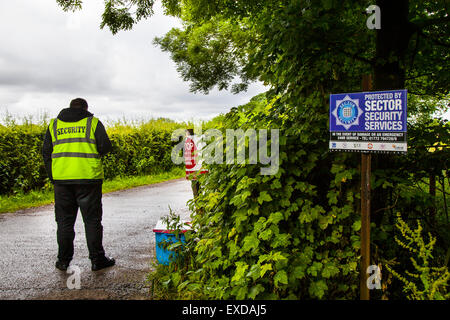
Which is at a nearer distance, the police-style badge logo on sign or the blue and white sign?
the blue and white sign

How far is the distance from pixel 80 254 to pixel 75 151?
1589 mm

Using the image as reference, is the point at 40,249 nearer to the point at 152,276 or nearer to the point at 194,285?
the point at 152,276

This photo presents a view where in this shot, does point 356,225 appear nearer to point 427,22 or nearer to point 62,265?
point 427,22

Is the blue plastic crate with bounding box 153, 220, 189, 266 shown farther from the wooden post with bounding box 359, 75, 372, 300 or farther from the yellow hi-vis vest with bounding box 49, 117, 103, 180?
the wooden post with bounding box 359, 75, 372, 300

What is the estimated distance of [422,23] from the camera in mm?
3205

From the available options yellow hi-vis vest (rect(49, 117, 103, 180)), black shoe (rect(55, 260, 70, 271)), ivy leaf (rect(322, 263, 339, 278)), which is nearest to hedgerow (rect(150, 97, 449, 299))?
ivy leaf (rect(322, 263, 339, 278))

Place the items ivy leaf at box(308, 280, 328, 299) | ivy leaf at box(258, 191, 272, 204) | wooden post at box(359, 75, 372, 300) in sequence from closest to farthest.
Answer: wooden post at box(359, 75, 372, 300)
ivy leaf at box(308, 280, 328, 299)
ivy leaf at box(258, 191, 272, 204)

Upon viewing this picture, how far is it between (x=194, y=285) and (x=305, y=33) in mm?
2551

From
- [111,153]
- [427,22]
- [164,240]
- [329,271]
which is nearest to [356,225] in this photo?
[329,271]

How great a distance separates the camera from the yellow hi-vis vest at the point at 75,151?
422cm

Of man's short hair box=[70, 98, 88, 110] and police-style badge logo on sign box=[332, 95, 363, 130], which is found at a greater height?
man's short hair box=[70, 98, 88, 110]

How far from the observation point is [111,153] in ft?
43.5

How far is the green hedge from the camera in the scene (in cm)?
968

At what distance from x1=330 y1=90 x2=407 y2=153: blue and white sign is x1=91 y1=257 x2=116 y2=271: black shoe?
322 cm
